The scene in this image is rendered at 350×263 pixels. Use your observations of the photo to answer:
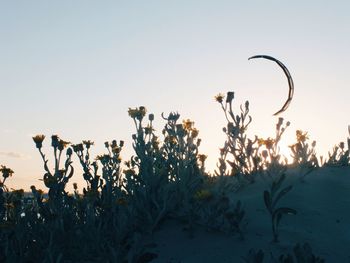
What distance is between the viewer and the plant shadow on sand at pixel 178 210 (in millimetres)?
5309

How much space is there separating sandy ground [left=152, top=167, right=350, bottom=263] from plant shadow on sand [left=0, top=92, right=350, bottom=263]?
11 millimetres

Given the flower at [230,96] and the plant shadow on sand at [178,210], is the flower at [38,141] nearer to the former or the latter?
the plant shadow on sand at [178,210]

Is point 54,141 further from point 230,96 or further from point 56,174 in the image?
point 230,96

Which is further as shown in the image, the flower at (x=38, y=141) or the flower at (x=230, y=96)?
the flower at (x=230, y=96)

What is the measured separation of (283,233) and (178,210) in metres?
1.31

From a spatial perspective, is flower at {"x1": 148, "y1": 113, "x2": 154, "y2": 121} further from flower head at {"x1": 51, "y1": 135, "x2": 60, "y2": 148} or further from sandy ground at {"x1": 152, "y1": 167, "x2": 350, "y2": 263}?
sandy ground at {"x1": 152, "y1": 167, "x2": 350, "y2": 263}

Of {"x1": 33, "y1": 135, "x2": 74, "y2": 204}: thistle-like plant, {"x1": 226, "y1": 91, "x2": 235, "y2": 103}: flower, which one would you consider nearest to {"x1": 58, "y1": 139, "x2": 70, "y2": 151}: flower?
{"x1": 33, "y1": 135, "x2": 74, "y2": 204}: thistle-like plant

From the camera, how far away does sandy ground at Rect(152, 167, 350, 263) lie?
16.9ft

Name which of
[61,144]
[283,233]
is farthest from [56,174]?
[283,233]

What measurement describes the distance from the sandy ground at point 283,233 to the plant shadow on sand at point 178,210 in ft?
0.04

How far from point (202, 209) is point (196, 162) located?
1019mm

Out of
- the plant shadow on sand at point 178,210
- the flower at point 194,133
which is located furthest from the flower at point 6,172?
the flower at point 194,133

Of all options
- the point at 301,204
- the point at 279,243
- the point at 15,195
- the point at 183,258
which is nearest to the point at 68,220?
the point at 15,195

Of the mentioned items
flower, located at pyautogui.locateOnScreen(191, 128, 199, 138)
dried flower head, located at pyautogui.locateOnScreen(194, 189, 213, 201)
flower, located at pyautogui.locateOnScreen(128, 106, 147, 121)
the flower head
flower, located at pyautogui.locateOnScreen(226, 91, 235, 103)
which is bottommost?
dried flower head, located at pyautogui.locateOnScreen(194, 189, 213, 201)
